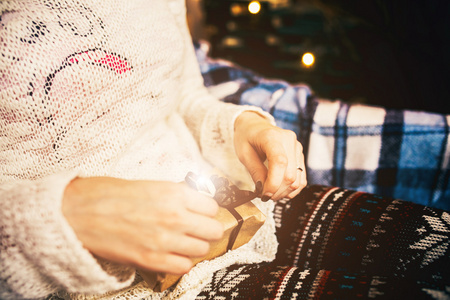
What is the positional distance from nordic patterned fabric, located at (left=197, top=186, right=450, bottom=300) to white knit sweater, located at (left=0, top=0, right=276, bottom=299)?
0.21ft

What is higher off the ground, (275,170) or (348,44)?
(348,44)

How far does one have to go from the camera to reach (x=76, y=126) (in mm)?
540

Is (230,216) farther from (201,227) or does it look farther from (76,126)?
(76,126)

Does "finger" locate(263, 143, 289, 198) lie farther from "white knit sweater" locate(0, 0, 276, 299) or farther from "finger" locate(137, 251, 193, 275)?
"finger" locate(137, 251, 193, 275)

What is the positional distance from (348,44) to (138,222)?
4.86 ft

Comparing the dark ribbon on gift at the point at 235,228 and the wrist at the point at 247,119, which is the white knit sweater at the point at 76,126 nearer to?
the dark ribbon on gift at the point at 235,228

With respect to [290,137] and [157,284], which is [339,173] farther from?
[157,284]

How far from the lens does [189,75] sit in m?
0.94

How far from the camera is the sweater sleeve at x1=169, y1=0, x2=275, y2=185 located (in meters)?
0.78

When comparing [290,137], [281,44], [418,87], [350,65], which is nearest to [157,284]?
[290,137]

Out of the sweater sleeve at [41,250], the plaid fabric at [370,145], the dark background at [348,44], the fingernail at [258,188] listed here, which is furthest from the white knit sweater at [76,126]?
the dark background at [348,44]

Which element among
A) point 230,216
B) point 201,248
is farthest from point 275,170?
point 201,248

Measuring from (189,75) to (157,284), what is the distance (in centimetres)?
68

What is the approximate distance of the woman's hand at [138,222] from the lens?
0.39 meters
